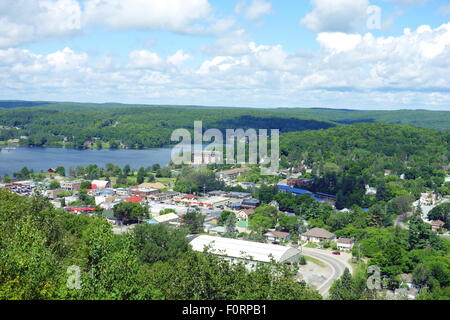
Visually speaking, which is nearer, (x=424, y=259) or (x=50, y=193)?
(x=424, y=259)

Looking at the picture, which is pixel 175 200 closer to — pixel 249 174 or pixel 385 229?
pixel 249 174

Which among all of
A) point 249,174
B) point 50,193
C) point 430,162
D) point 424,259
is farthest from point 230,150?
point 424,259

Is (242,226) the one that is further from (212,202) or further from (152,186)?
(152,186)

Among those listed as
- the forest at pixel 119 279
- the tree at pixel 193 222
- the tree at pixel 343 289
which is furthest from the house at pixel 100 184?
the forest at pixel 119 279

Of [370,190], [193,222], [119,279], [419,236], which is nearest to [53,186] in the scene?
[193,222]

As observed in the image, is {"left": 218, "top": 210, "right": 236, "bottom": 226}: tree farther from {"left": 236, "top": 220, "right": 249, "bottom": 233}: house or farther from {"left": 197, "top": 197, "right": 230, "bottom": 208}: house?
{"left": 197, "top": 197, "right": 230, "bottom": 208}: house
